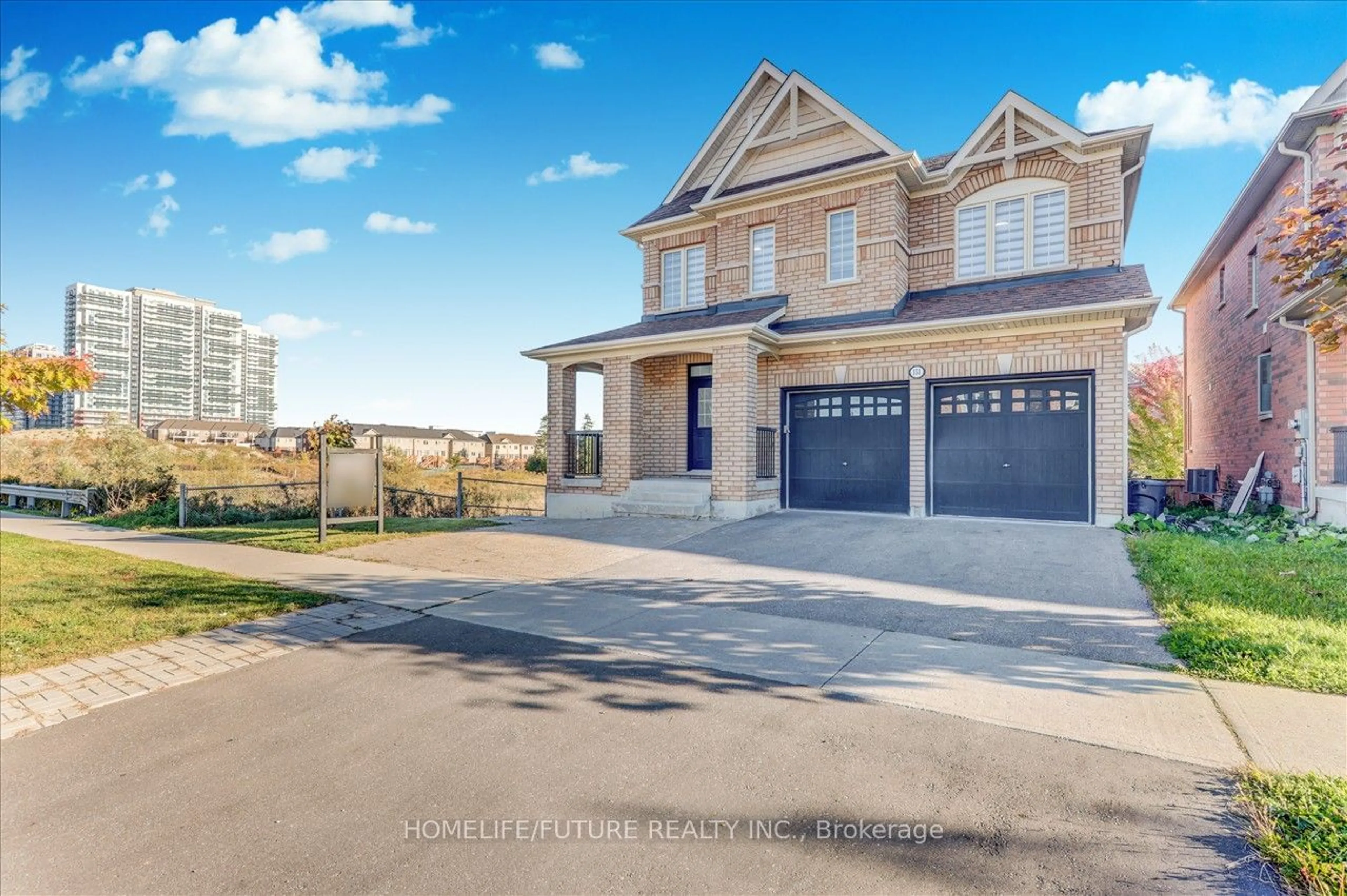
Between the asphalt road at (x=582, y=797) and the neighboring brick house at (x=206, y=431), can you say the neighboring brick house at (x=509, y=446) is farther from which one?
the asphalt road at (x=582, y=797)

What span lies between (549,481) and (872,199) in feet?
29.1

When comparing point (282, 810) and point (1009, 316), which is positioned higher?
point (1009, 316)

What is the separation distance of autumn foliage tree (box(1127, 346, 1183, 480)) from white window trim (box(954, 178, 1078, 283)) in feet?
27.4

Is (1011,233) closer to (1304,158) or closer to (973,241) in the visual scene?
(973,241)

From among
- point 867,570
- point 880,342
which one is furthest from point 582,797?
point 880,342

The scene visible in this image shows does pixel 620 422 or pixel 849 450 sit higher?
pixel 620 422

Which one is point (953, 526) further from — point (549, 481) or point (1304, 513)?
point (549, 481)

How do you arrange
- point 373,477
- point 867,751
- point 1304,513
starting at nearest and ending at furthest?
point 867,751
point 1304,513
point 373,477

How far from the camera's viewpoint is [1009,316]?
10.2m

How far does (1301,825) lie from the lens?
2.43 meters

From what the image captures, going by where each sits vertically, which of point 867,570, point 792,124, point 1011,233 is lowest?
point 867,570

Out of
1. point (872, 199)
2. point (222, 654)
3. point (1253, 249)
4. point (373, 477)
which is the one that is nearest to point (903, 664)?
point (222, 654)

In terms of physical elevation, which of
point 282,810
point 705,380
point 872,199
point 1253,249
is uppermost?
point 872,199

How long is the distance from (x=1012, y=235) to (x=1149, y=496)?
5511mm
